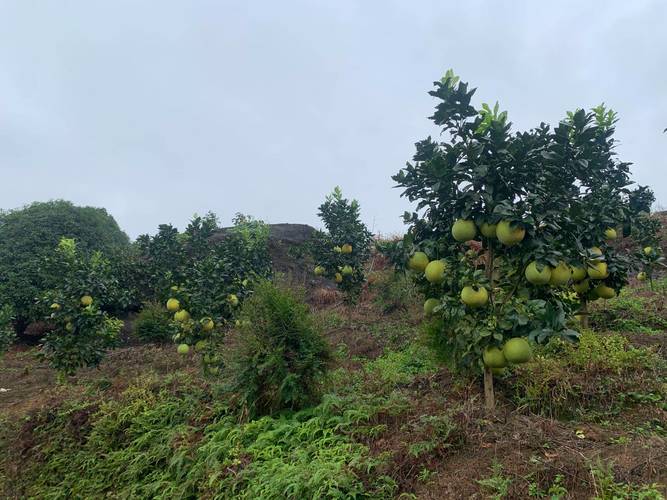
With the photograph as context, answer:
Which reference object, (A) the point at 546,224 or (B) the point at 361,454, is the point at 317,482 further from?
(A) the point at 546,224

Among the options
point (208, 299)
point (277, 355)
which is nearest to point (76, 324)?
point (208, 299)

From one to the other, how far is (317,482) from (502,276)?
2.37 meters

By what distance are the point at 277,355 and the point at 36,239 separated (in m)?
17.3

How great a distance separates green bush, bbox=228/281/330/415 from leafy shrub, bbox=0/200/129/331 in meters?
11.9

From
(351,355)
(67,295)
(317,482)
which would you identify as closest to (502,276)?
(317,482)

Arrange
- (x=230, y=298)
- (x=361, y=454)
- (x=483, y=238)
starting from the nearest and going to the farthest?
(x=361, y=454)
(x=483, y=238)
(x=230, y=298)

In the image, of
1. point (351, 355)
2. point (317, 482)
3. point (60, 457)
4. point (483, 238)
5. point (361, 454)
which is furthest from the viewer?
point (351, 355)

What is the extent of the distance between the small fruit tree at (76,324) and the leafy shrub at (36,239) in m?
6.72

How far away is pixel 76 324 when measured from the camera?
326 inches

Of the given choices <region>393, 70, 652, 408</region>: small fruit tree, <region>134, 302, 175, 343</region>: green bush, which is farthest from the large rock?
<region>393, 70, 652, 408</region>: small fruit tree

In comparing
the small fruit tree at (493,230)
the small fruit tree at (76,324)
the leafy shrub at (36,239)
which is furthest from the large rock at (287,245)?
the small fruit tree at (493,230)

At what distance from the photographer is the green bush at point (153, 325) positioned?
13.0 metres

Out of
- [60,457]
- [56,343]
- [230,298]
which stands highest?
[230,298]

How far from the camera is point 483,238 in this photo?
431 centimetres
